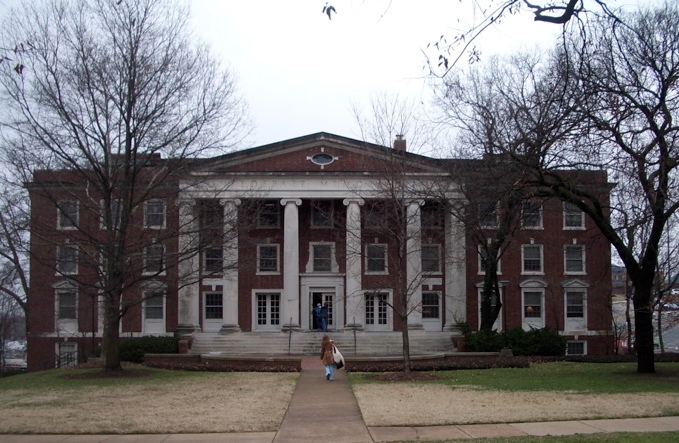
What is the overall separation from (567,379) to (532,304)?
2244cm

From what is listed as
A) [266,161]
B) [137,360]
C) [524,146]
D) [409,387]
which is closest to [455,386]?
[409,387]

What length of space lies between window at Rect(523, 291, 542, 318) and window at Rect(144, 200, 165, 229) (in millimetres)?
24544

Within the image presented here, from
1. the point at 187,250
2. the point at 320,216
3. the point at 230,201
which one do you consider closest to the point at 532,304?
the point at 320,216

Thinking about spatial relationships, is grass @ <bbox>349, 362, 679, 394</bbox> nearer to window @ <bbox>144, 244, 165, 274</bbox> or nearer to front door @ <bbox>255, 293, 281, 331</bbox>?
window @ <bbox>144, 244, 165, 274</bbox>

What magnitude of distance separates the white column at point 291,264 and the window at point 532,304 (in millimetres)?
13835

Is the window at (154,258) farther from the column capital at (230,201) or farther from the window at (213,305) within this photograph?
the window at (213,305)

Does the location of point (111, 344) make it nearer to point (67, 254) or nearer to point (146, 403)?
point (67, 254)

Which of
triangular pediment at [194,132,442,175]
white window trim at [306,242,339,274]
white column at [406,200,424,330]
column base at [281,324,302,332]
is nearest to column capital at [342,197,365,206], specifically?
triangular pediment at [194,132,442,175]

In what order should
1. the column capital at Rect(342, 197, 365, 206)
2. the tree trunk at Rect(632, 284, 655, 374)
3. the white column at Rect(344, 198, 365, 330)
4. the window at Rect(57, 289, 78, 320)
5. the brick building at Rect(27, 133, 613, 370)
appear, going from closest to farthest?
the tree trunk at Rect(632, 284, 655, 374) < the brick building at Rect(27, 133, 613, 370) < the white column at Rect(344, 198, 365, 330) < the column capital at Rect(342, 197, 365, 206) < the window at Rect(57, 289, 78, 320)

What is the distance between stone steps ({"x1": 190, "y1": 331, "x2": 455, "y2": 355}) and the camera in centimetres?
3756

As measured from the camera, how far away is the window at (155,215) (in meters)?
27.0

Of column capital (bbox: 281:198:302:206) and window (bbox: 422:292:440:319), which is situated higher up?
column capital (bbox: 281:198:302:206)

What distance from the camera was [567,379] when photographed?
2233 centimetres

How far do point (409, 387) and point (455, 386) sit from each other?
51.3 inches
